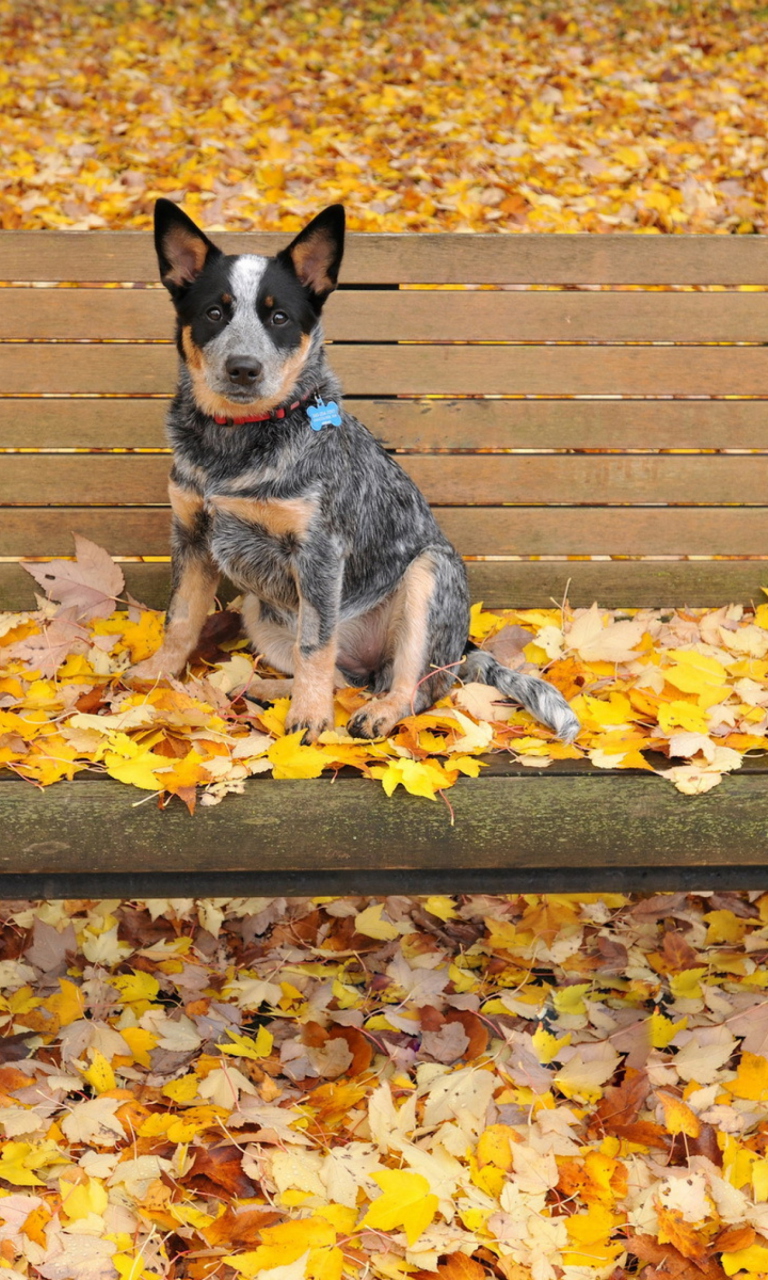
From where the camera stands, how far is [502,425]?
10.1 ft

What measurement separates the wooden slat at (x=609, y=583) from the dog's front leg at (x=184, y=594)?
1.51 feet

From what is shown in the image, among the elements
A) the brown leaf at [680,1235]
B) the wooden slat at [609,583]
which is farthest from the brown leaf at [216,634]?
the brown leaf at [680,1235]

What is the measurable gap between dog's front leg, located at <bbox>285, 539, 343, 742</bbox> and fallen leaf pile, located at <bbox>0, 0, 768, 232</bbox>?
243cm

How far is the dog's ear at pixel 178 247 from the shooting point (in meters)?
2.31

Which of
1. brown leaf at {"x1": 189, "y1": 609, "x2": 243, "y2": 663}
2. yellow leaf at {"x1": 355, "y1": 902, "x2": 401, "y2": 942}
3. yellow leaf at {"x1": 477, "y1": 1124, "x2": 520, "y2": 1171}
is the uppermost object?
brown leaf at {"x1": 189, "y1": 609, "x2": 243, "y2": 663}

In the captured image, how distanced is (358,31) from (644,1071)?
23.0ft

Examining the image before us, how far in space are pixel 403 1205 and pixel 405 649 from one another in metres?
1.15

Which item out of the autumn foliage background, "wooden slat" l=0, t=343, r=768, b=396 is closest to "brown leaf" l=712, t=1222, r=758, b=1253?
the autumn foliage background

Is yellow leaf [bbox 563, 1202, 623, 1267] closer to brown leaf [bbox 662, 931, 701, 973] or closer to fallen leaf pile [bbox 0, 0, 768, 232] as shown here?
brown leaf [bbox 662, 931, 701, 973]

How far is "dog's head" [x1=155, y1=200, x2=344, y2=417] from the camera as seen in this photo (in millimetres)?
2285

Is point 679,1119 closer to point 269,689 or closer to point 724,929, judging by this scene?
point 724,929

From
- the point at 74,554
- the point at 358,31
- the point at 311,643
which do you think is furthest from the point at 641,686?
the point at 358,31

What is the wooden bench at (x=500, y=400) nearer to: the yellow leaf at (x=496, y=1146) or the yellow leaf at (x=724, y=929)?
the yellow leaf at (x=724, y=929)

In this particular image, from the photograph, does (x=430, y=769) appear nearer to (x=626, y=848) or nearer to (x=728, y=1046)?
(x=626, y=848)
